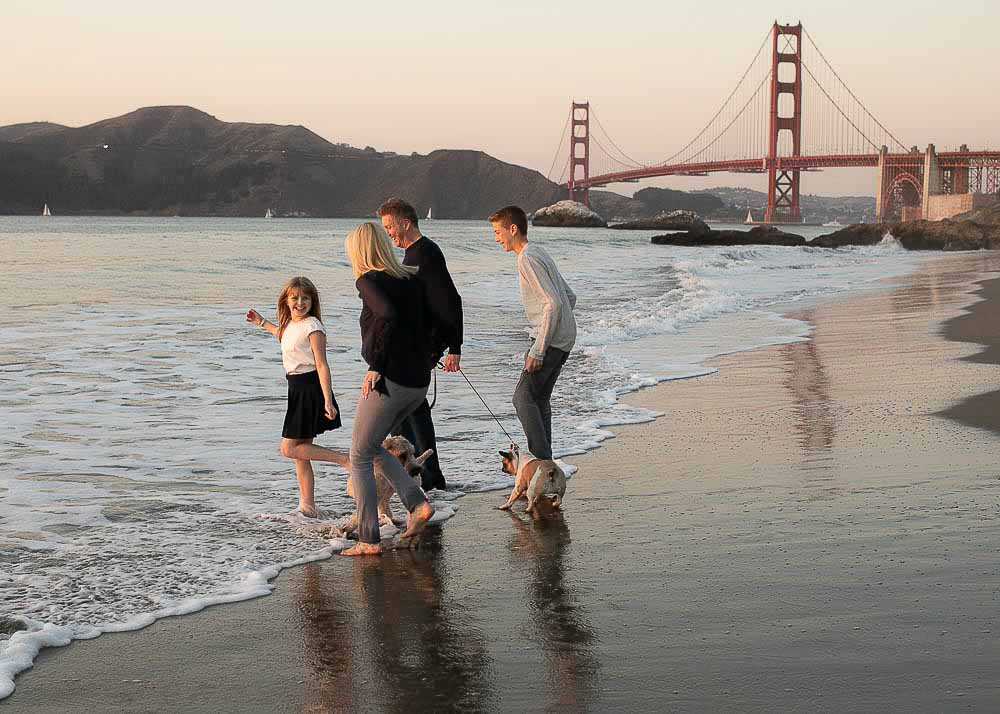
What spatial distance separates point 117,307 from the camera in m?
16.1

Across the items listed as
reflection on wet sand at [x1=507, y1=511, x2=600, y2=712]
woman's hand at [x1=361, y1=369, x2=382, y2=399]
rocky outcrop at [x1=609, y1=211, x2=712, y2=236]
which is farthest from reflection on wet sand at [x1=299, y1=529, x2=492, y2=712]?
rocky outcrop at [x1=609, y1=211, x2=712, y2=236]

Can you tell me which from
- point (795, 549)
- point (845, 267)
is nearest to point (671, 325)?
point (795, 549)

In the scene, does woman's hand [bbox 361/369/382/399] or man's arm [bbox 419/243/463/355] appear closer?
woman's hand [bbox 361/369/382/399]

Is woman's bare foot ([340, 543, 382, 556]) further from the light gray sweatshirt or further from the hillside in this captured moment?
the hillside

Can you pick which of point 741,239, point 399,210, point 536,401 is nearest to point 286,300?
point 399,210

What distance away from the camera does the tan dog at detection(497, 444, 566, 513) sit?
456 cm

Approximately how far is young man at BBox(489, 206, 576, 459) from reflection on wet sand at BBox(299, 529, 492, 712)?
117cm

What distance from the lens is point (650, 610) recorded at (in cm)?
329

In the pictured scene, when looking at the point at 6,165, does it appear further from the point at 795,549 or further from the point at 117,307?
the point at 795,549

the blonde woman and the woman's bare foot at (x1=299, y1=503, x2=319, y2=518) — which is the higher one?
the blonde woman

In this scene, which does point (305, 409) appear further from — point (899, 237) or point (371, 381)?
point (899, 237)

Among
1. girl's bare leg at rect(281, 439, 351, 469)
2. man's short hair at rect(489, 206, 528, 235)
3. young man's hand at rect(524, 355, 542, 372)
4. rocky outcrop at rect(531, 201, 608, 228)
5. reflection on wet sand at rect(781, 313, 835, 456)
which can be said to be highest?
rocky outcrop at rect(531, 201, 608, 228)

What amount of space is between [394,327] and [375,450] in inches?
19.4

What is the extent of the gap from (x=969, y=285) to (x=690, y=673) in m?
18.2
